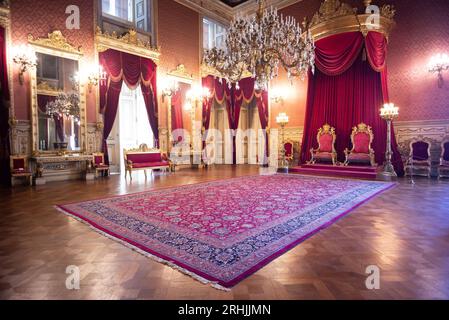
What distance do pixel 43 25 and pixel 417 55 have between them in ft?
29.5

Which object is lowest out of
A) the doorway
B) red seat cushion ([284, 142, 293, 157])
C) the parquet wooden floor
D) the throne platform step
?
Result: the parquet wooden floor

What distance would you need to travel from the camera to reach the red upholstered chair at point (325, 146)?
7.50 metres

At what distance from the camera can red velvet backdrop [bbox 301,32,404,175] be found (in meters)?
→ 6.67

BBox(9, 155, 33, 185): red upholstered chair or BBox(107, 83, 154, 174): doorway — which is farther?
BBox(107, 83, 154, 174): doorway

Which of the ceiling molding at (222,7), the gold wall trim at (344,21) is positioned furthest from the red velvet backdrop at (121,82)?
the gold wall trim at (344,21)

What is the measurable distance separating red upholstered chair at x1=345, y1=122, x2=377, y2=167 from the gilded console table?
22.5 feet

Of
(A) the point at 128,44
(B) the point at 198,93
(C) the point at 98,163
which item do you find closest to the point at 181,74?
(B) the point at 198,93

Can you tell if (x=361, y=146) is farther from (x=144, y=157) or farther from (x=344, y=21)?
(x=144, y=157)

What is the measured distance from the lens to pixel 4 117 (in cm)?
567

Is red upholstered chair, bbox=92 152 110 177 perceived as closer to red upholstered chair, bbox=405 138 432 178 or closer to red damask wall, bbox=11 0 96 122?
red damask wall, bbox=11 0 96 122

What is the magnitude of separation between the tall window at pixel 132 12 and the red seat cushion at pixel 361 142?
23.0 ft

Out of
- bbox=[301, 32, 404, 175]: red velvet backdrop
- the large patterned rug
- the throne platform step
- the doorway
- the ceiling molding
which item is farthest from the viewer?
the ceiling molding

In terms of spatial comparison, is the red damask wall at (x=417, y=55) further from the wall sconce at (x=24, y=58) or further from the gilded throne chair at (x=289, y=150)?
the wall sconce at (x=24, y=58)

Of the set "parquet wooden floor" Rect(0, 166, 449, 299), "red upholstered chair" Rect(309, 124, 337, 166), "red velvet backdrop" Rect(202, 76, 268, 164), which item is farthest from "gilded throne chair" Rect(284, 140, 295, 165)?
"parquet wooden floor" Rect(0, 166, 449, 299)
